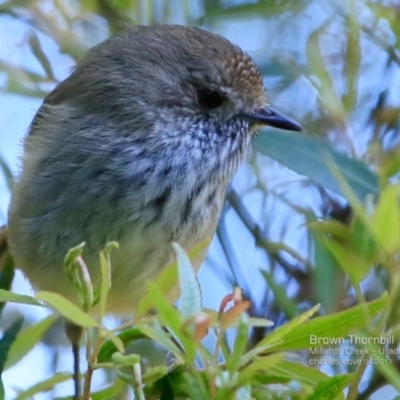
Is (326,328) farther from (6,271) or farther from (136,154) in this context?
(6,271)

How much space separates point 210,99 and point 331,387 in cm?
135

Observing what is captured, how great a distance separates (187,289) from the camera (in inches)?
30.3

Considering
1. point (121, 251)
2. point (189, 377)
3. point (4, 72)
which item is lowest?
point (121, 251)

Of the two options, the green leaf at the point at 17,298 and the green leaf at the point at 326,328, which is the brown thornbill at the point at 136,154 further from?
the green leaf at the point at 326,328

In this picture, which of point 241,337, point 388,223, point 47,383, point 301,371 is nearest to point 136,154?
point 47,383

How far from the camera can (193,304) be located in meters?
0.76

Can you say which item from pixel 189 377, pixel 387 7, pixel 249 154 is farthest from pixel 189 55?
pixel 189 377

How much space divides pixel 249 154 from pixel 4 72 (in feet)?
2.18

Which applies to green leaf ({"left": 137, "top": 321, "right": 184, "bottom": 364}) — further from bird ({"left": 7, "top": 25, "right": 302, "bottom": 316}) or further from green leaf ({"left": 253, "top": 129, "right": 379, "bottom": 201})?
bird ({"left": 7, "top": 25, "right": 302, "bottom": 316})

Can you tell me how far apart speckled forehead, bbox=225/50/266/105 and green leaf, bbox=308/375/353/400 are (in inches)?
A: 52.5

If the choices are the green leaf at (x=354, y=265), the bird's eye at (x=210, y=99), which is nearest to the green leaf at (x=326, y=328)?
the green leaf at (x=354, y=265)

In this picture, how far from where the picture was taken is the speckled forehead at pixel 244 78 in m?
2.14

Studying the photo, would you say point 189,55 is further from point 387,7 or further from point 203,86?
point 387,7

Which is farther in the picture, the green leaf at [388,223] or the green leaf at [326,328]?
the green leaf at [326,328]
